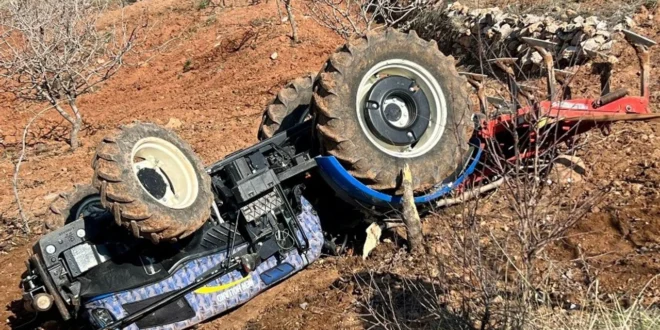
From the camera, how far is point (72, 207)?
556 cm

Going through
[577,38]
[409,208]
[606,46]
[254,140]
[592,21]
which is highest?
[254,140]

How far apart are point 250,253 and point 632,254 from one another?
2.65 metres

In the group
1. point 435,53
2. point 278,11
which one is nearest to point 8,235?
point 435,53

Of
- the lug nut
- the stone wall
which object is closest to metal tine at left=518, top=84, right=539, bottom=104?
the stone wall

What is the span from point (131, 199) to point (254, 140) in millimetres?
5305

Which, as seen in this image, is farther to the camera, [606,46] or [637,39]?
[606,46]

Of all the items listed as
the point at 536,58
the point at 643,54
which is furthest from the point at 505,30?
the point at 643,54

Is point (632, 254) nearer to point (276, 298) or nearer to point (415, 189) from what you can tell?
point (415, 189)

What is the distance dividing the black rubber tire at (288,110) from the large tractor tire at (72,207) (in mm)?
1572

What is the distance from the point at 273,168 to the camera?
17.6ft

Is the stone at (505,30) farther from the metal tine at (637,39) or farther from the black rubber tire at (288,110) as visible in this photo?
the black rubber tire at (288,110)

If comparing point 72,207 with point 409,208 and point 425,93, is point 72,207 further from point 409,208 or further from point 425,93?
point 425,93

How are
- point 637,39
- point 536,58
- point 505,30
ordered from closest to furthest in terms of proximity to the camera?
1. point 637,39
2. point 536,58
3. point 505,30

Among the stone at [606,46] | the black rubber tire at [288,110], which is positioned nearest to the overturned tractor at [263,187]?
the black rubber tire at [288,110]
